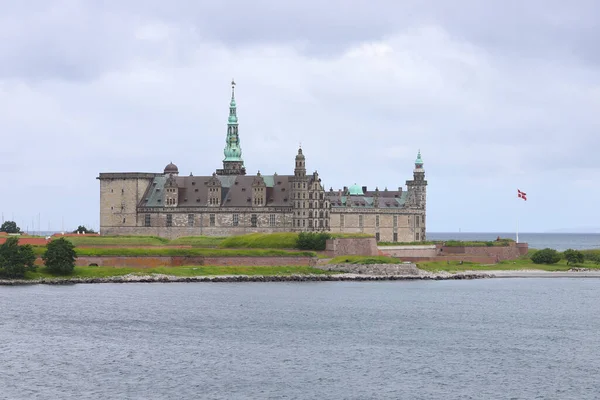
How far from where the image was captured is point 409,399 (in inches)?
1972

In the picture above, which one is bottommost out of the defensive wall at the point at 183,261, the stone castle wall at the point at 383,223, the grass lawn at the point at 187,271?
the grass lawn at the point at 187,271

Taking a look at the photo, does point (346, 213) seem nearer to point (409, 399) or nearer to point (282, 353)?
point (282, 353)

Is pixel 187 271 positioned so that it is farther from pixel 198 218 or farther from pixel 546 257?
pixel 546 257

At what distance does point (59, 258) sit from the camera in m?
99.9

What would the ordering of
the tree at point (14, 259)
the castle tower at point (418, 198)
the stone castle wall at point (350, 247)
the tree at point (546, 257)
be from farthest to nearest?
the castle tower at point (418, 198) → the tree at point (546, 257) → the stone castle wall at point (350, 247) → the tree at point (14, 259)

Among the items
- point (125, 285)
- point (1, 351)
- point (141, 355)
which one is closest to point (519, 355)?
point (141, 355)

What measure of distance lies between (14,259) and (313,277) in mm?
29373

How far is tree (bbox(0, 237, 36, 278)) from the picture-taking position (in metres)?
97.4

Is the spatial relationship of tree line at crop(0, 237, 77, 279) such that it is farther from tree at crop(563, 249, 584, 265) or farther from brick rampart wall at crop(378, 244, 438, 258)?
tree at crop(563, 249, 584, 265)

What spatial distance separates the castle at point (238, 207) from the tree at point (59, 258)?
4021 cm

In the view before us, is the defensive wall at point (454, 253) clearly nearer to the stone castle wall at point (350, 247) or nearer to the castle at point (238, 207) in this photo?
the stone castle wall at point (350, 247)

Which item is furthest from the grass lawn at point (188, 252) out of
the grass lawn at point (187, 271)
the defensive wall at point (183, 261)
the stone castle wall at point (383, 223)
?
the stone castle wall at point (383, 223)

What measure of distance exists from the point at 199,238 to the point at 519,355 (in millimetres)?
74889

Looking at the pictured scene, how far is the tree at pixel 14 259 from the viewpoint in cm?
9738
